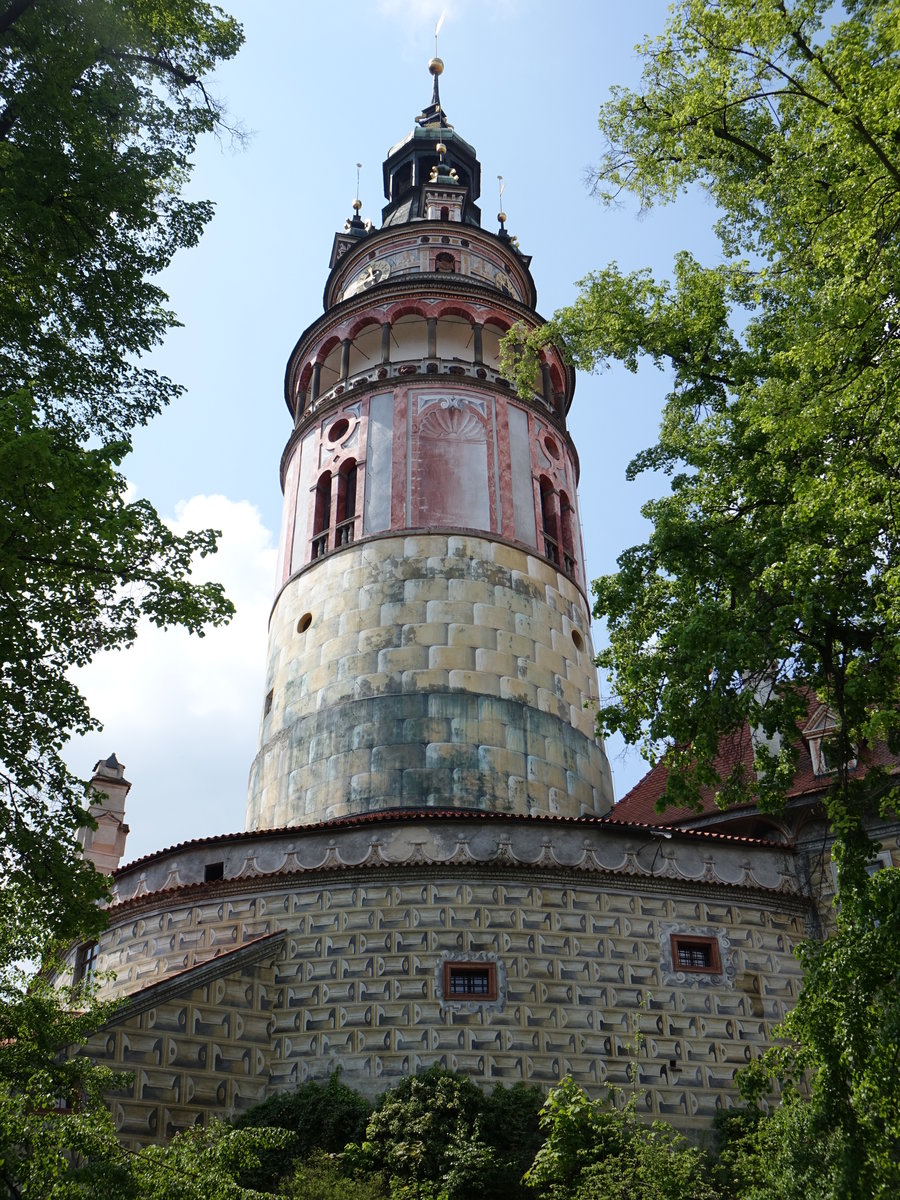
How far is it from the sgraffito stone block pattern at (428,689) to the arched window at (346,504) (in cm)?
54

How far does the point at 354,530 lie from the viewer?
21.2 metres

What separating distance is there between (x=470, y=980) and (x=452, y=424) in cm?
1086

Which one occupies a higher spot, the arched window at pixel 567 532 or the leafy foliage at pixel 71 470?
the arched window at pixel 567 532

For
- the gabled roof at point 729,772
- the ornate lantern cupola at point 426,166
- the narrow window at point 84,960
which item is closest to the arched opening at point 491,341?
the ornate lantern cupola at point 426,166

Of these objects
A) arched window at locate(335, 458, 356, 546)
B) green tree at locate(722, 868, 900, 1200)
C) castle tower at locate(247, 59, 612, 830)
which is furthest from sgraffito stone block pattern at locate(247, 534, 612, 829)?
green tree at locate(722, 868, 900, 1200)

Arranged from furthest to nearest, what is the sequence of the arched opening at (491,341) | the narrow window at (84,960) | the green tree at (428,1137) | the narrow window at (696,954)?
the arched opening at (491,341), the narrow window at (84,960), the narrow window at (696,954), the green tree at (428,1137)

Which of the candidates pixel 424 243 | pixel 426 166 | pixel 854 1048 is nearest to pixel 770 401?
pixel 854 1048

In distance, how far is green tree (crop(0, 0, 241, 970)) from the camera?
8430mm

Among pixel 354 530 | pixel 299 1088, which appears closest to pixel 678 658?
pixel 299 1088

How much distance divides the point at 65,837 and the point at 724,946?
30.0ft

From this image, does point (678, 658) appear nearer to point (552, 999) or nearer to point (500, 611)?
point (552, 999)

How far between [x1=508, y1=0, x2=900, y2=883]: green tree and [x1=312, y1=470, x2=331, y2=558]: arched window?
8.30 metres

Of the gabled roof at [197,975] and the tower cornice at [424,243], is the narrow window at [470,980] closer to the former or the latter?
the gabled roof at [197,975]

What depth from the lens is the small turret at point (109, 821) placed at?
20.6 meters
